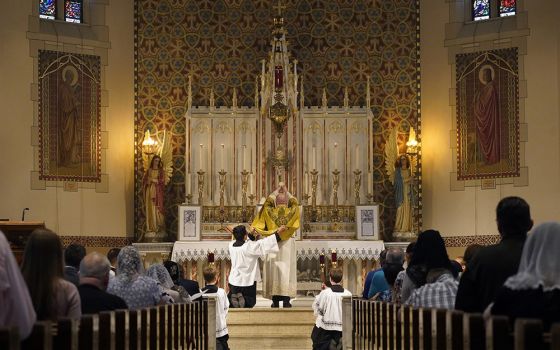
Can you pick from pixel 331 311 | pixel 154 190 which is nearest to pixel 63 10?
pixel 154 190

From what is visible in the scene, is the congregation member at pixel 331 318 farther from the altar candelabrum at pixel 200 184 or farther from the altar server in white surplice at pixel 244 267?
the altar candelabrum at pixel 200 184

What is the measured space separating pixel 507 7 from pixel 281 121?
4.92 m

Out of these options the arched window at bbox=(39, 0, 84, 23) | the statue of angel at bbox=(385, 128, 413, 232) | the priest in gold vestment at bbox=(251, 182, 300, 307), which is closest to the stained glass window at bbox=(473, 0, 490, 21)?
the statue of angel at bbox=(385, 128, 413, 232)

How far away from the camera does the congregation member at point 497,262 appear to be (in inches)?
255

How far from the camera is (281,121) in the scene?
1969 cm

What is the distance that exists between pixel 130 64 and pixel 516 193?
7699mm

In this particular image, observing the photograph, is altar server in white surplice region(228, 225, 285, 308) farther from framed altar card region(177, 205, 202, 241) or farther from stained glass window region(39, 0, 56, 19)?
stained glass window region(39, 0, 56, 19)

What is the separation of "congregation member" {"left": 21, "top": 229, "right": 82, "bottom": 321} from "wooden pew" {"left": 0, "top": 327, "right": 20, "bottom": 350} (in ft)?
A: 4.73

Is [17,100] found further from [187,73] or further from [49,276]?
[49,276]

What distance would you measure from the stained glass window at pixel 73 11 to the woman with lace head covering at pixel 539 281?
16414 millimetres

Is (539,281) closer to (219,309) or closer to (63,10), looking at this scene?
(219,309)

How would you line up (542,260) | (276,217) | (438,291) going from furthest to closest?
(276,217)
(438,291)
(542,260)

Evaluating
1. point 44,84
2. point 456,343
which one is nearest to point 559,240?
point 456,343

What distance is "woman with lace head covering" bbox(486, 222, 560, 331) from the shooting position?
5520 millimetres
